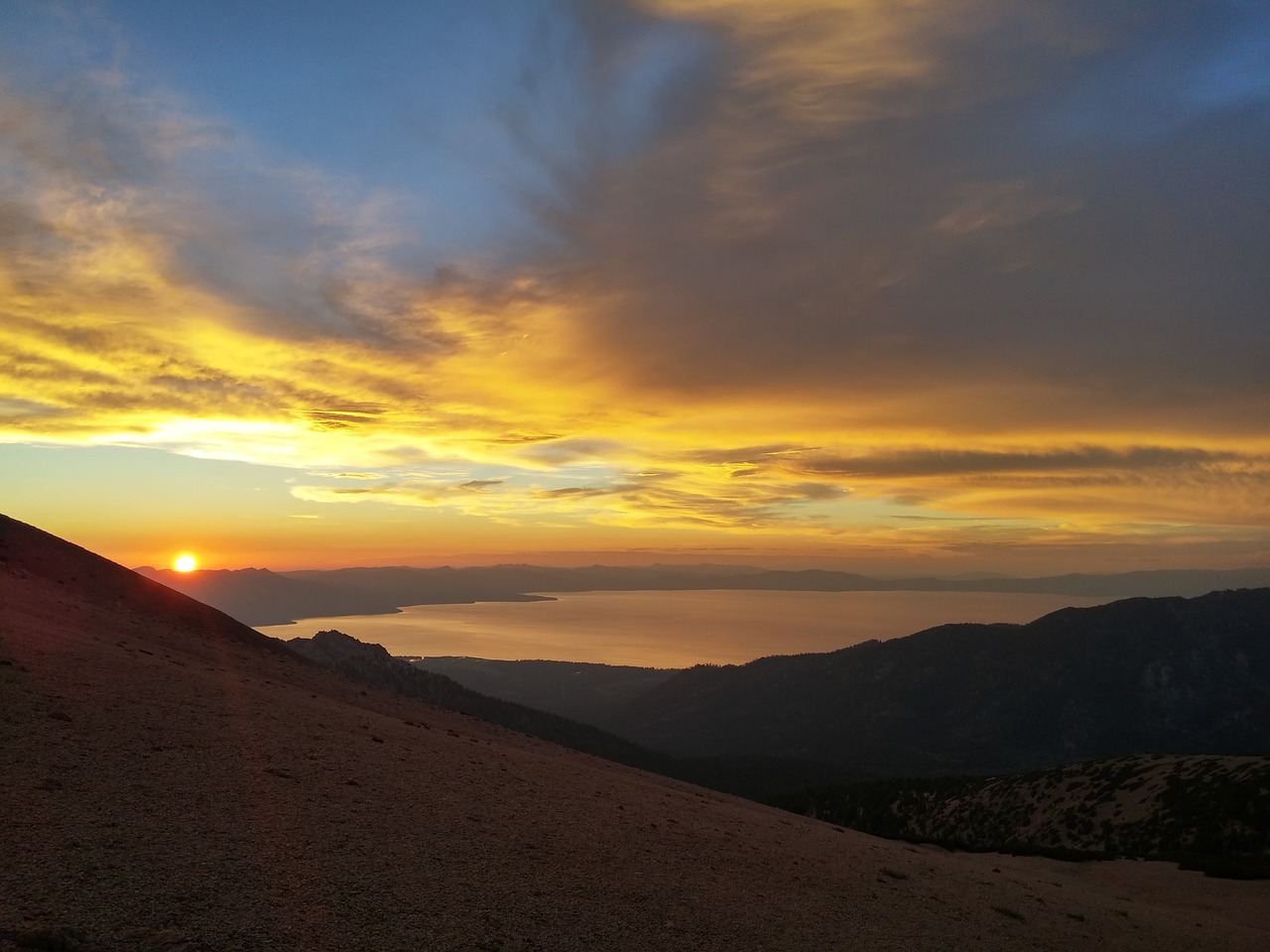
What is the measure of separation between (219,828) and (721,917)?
9563 mm

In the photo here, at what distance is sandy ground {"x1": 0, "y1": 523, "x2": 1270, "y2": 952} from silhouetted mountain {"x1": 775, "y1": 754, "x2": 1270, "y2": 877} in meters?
15.5

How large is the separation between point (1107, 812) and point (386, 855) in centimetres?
5472

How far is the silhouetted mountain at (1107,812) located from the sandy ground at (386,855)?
15.5 meters

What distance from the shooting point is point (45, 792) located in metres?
13.1

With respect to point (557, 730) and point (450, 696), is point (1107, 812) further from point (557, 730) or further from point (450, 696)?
point (557, 730)

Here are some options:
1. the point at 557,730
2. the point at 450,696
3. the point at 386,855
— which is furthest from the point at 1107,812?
the point at 557,730

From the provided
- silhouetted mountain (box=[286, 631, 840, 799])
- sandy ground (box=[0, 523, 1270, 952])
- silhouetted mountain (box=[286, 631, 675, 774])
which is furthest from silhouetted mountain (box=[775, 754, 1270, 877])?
silhouetted mountain (box=[286, 631, 675, 774])

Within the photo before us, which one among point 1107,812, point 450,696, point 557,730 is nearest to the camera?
point 1107,812

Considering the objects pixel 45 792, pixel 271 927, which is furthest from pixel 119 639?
pixel 271 927

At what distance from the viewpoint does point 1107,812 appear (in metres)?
49.7

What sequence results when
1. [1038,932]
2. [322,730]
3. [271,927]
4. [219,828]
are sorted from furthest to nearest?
1. [322,730]
2. [1038,932]
3. [219,828]
4. [271,927]

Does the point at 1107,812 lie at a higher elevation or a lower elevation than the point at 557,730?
higher

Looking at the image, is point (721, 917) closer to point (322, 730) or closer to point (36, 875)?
point (36, 875)

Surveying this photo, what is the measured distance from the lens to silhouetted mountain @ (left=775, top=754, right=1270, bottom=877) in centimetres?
3997
